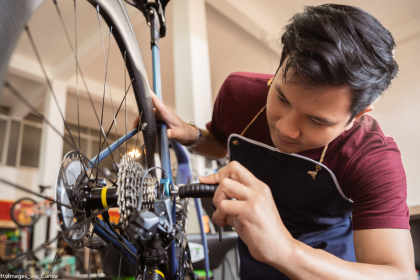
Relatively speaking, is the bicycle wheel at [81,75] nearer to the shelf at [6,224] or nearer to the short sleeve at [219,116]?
the short sleeve at [219,116]

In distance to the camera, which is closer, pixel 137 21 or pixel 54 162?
pixel 137 21

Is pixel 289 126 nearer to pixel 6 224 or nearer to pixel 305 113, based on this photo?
pixel 305 113

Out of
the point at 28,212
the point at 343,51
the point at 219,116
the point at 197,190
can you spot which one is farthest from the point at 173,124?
the point at 28,212

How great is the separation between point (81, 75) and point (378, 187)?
24.5 inches

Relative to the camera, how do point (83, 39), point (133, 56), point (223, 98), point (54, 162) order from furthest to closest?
point (54, 162) < point (83, 39) < point (223, 98) < point (133, 56)

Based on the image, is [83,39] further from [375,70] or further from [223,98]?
[375,70]

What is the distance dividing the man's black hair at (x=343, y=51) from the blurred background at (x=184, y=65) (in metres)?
0.62

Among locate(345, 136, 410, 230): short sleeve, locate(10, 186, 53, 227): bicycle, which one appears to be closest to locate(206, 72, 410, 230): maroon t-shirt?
locate(345, 136, 410, 230): short sleeve

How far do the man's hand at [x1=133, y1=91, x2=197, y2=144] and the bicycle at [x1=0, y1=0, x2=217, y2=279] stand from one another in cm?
4

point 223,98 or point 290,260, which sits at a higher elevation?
point 223,98

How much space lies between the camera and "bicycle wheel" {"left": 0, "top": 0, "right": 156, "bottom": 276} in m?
0.23

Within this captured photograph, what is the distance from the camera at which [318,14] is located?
52 cm

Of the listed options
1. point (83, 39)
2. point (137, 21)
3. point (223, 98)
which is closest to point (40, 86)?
point (83, 39)

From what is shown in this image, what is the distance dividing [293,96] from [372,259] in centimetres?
34
